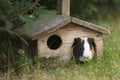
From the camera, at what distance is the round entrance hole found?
17.6ft

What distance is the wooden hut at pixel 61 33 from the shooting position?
16.4 ft

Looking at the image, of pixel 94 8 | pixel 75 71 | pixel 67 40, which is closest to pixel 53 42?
pixel 67 40

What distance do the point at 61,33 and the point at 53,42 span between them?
1.03ft

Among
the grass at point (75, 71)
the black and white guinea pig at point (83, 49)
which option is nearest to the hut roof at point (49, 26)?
the black and white guinea pig at point (83, 49)

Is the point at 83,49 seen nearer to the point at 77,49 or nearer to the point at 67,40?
the point at 77,49

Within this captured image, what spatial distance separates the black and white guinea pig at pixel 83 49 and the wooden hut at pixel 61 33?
71 millimetres

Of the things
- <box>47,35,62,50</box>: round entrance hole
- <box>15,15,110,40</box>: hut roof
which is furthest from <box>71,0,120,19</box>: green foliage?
<box>15,15,110,40</box>: hut roof

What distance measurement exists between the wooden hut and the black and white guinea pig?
0.07 meters

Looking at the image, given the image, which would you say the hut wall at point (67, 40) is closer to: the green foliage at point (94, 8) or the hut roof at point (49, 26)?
the hut roof at point (49, 26)

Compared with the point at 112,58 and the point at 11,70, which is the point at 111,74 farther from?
the point at 11,70

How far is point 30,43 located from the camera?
5188mm

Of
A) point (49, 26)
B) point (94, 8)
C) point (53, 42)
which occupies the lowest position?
point (53, 42)

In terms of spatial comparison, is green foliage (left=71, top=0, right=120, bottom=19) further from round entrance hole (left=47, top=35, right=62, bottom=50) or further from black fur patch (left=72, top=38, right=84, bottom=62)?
black fur patch (left=72, top=38, right=84, bottom=62)

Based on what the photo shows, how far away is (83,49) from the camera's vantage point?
5160mm
